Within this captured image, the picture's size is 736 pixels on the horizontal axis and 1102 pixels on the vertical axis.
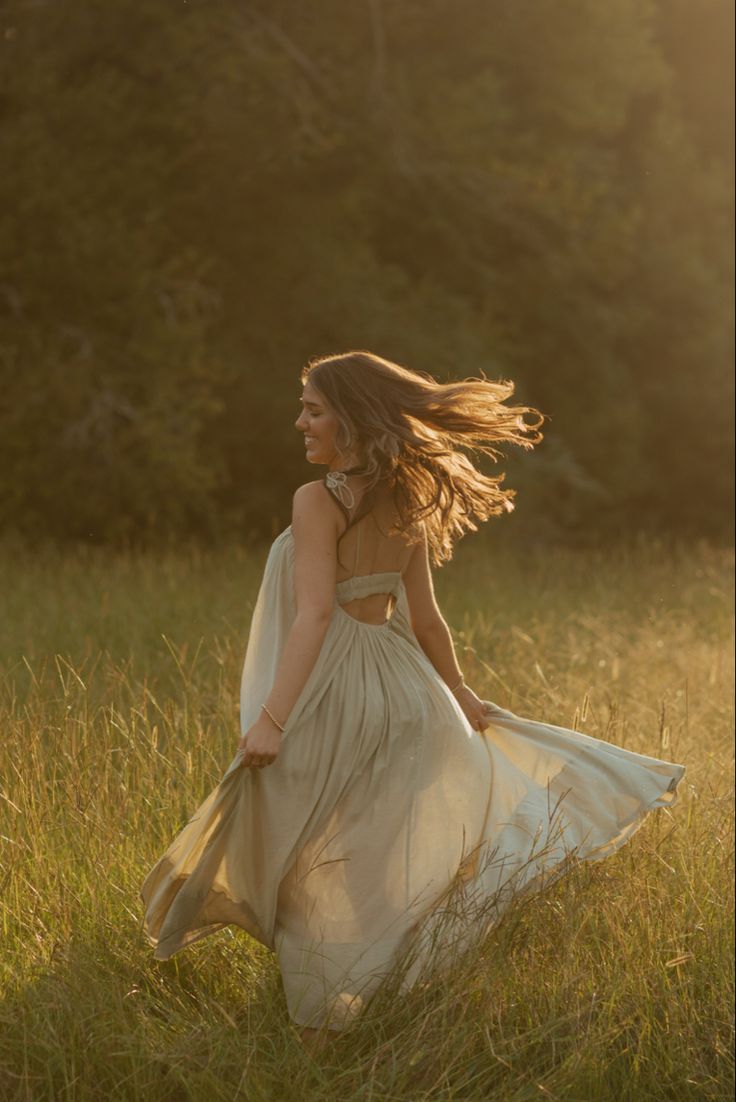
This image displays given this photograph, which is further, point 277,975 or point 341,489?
point 277,975

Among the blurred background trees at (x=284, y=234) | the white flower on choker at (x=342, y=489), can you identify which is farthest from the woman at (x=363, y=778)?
the blurred background trees at (x=284, y=234)

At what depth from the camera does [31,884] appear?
3.93 metres

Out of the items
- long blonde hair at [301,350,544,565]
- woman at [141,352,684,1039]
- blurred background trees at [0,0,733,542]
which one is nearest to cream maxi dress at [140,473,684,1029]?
woman at [141,352,684,1039]

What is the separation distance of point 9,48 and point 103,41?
91 centimetres

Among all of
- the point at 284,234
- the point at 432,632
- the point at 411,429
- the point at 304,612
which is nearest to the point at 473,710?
the point at 432,632

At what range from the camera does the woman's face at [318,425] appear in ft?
11.9

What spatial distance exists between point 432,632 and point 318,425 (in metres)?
0.66

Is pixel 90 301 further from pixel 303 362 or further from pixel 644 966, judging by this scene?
pixel 644 966

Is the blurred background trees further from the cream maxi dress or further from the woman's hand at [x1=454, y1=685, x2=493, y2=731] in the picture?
the cream maxi dress

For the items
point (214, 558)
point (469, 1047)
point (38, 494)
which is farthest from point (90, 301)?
point (469, 1047)

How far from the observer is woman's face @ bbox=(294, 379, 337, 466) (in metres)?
3.62

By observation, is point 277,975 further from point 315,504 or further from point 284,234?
point 284,234

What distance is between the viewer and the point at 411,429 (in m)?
3.63

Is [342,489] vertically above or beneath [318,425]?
beneath
